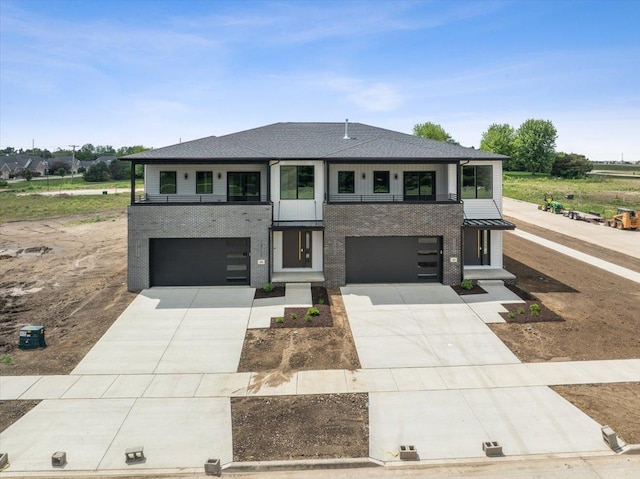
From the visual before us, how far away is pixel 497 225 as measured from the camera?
20469 millimetres

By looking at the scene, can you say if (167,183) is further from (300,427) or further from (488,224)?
(488,224)

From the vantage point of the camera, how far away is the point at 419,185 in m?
22.1

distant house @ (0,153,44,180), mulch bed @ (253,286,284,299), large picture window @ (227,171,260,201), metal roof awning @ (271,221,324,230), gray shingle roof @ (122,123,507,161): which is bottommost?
mulch bed @ (253,286,284,299)

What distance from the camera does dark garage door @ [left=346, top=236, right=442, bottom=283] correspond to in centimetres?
2058

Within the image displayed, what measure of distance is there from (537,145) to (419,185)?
4065 inches

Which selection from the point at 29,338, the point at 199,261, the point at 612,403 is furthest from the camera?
the point at 199,261

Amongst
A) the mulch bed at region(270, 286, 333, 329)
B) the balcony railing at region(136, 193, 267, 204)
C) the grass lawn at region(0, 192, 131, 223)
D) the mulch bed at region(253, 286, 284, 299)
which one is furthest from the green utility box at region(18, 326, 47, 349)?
the grass lawn at region(0, 192, 131, 223)

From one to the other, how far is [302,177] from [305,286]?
5389 millimetres

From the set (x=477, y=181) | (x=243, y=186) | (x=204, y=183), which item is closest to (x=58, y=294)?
(x=204, y=183)

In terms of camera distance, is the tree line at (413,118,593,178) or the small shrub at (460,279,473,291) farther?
the tree line at (413,118,593,178)

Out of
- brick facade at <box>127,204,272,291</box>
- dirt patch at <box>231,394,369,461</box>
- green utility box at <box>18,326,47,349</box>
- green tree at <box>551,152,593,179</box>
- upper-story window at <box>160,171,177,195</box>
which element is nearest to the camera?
dirt patch at <box>231,394,369,461</box>

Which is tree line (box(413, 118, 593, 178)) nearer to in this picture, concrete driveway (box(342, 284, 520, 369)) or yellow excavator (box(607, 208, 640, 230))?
yellow excavator (box(607, 208, 640, 230))

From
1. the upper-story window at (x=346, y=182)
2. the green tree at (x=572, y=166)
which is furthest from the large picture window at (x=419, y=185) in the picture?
the green tree at (x=572, y=166)

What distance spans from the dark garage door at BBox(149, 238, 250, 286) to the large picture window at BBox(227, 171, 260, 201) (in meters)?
2.78
